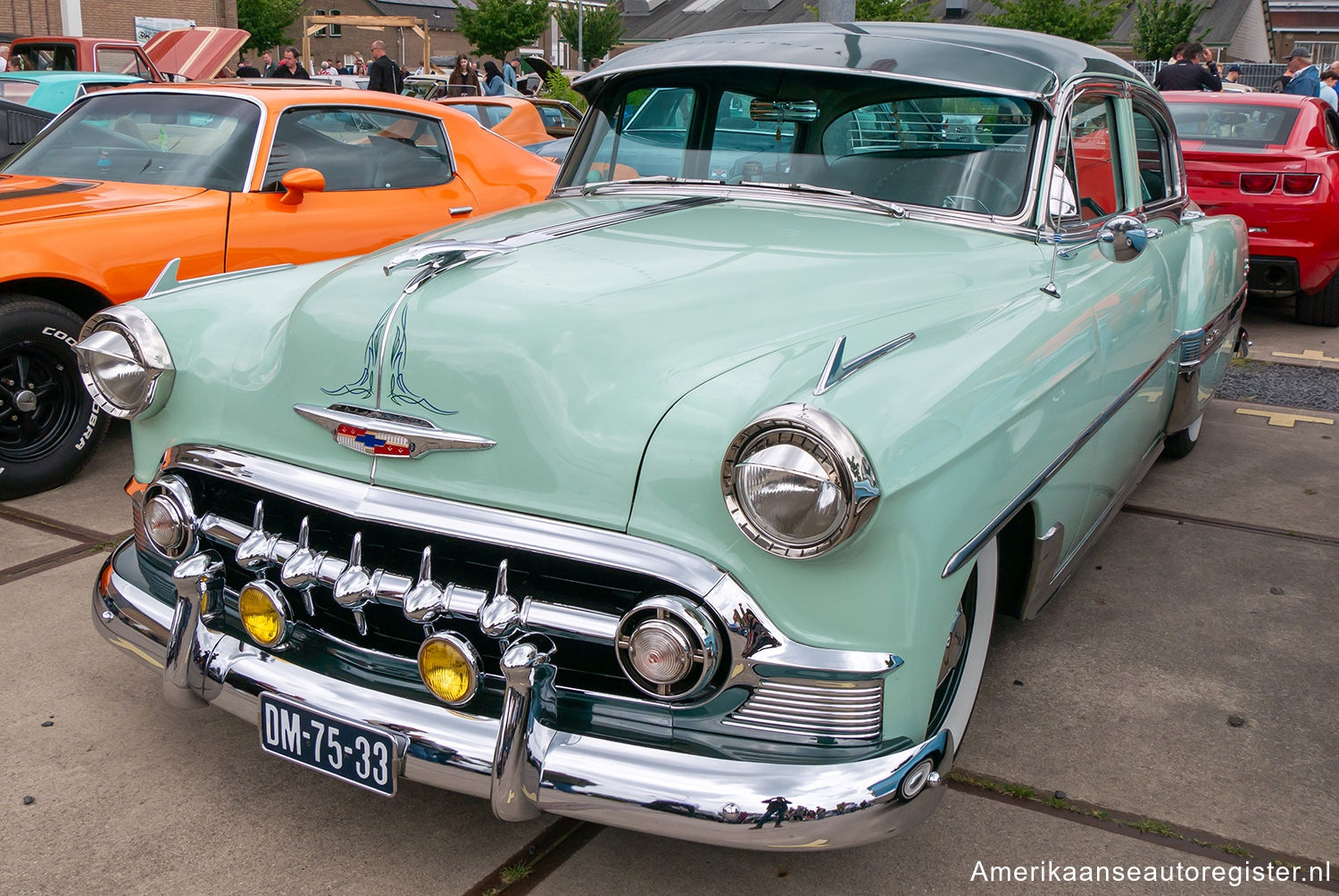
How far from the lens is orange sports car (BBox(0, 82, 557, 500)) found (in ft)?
13.6

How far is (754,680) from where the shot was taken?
6.12 feet

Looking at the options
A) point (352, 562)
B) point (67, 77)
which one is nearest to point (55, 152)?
point (352, 562)

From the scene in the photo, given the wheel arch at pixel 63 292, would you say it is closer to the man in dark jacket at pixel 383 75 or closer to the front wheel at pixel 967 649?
the front wheel at pixel 967 649

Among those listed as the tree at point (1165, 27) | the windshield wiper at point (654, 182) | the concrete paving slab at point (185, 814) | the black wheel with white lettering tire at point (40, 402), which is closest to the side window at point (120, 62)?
the black wheel with white lettering tire at point (40, 402)

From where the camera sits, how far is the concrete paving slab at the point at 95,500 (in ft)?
13.1

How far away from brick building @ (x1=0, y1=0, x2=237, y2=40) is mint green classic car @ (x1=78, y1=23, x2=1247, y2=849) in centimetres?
2817

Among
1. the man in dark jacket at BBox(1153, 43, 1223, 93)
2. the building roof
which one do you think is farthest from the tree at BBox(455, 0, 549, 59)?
the building roof

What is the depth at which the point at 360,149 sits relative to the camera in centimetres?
517

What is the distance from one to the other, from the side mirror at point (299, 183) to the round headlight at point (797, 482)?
10.8ft

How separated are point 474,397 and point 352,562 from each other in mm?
372

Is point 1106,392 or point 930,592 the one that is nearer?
point 930,592

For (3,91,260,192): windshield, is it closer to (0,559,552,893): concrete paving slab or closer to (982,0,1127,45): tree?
(0,559,552,893): concrete paving slab

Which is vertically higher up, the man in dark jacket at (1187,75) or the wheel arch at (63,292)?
the man in dark jacket at (1187,75)

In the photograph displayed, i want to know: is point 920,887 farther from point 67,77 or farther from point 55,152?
point 67,77
